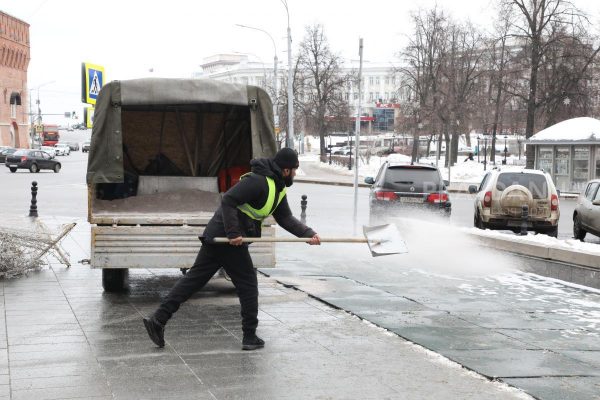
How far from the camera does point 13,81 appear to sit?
108 m

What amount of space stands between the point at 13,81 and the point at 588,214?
99.2 metres

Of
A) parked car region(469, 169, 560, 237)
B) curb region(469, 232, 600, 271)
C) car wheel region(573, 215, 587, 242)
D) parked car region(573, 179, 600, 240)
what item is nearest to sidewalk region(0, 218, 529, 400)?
curb region(469, 232, 600, 271)

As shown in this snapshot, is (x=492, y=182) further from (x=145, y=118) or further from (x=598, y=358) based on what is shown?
(x=598, y=358)

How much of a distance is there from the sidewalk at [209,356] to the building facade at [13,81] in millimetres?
98718

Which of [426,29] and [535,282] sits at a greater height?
[426,29]

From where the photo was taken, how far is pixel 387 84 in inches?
6196

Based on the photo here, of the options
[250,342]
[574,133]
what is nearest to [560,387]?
[250,342]

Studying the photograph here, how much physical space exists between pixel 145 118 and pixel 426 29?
57.8 metres

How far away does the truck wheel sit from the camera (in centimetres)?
1078

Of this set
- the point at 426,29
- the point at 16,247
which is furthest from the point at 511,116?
the point at 16,247

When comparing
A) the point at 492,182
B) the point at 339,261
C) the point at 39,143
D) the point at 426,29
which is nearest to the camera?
the point at 339,261

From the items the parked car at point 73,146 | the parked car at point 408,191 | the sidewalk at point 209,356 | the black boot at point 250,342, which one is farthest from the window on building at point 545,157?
the parked car at point 73,146

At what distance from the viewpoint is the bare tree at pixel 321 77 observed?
8038 cm

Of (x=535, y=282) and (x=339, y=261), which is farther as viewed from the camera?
(x=339, y=261)
